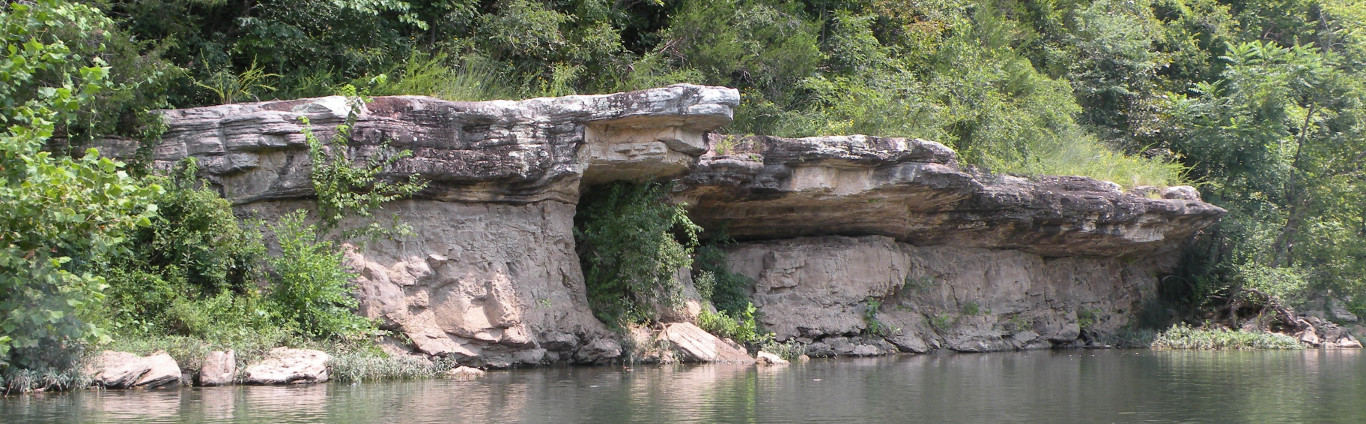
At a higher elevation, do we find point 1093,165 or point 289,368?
point 1093,165

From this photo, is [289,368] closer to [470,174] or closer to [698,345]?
[470,174]

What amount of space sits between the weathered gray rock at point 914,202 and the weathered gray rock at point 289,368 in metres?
7.06

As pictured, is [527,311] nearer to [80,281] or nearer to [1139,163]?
[80,281]

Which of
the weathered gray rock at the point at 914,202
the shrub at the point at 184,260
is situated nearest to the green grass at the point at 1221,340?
the weathered gray rock at the point at 914,202

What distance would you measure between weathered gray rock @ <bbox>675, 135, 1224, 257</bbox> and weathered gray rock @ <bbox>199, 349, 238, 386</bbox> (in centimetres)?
795

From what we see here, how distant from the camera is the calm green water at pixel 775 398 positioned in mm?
9406

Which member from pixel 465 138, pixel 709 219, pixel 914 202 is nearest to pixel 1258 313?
pixel 914 202

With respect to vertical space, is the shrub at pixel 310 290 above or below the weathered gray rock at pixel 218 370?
above

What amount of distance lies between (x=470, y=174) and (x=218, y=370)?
439 cm

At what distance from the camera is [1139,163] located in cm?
2647

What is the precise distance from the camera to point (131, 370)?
12.1m

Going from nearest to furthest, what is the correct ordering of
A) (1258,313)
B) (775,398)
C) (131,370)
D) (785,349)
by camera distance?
(775,398)
(131,370)
(785,349)
(1258,313)

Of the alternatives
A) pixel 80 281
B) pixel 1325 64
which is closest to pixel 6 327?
pixel 80 281

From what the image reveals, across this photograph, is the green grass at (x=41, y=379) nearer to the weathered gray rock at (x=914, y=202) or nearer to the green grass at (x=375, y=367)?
the green grass at (x=375, y=367)
